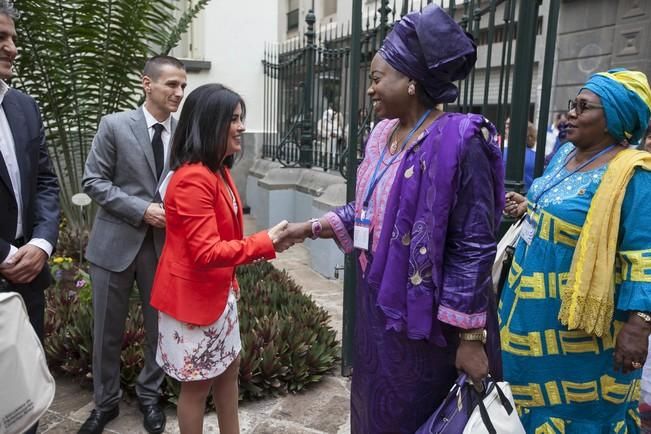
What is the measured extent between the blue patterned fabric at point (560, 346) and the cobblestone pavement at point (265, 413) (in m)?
1.20

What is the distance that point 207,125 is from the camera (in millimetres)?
2279

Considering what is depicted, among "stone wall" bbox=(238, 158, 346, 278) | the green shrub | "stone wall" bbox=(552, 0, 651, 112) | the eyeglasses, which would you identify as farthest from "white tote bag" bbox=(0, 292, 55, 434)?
"stone wall" bbox=(552, 0, 651, 112)

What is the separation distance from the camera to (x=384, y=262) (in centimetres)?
193

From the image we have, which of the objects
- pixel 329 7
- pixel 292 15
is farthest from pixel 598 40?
pixel 292 15

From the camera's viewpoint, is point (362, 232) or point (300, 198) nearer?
point (362, 232)

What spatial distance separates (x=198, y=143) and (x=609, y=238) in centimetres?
171

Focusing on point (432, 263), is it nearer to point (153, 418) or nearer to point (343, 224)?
point (343, 224)

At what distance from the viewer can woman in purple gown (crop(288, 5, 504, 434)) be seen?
5.91 feet

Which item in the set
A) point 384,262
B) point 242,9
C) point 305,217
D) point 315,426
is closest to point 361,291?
point 384,262

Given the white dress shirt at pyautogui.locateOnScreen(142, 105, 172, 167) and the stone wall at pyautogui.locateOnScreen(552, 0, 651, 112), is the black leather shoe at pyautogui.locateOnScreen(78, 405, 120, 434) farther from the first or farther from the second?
the stone wall at pyautogui.locateOnScreen(552, 0, 651, 112)

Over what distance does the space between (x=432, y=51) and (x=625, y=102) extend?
3.31ft

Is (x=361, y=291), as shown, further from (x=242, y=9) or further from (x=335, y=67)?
(x=242, y=9)

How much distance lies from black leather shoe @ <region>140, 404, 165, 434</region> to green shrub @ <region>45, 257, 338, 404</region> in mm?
143

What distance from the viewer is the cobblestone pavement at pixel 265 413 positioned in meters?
3.10
